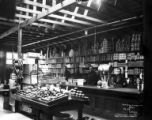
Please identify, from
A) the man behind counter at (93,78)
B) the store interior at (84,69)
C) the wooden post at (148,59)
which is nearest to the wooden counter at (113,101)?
the store interior at (84,69)

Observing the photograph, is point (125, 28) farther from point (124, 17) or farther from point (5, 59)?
point (5, 59)

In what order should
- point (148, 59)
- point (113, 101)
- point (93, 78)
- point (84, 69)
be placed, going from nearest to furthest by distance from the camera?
point (148, 59), point (113, 101), point (93, 78), point (84, 69)

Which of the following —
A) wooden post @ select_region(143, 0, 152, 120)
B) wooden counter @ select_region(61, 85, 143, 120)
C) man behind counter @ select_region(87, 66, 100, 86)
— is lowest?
wooden counter @ select_region(61, 85, 143, 120)

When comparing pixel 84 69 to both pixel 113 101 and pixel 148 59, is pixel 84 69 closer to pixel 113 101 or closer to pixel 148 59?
pixel 113 101

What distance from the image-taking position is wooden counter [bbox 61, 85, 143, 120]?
5660 mm

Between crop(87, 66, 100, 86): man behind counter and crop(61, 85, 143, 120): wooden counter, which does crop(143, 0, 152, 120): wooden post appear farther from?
crop(87, 66, 100, 86): man behind counter

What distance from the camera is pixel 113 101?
21.3 feet

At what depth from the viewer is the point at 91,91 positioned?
7270 millimetres

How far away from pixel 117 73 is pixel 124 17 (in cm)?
213

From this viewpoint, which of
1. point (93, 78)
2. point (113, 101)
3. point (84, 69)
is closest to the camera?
point (113, 101)

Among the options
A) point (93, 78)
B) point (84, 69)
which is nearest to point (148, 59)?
point (93, 78)

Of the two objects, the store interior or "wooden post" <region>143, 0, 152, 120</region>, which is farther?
the store interior

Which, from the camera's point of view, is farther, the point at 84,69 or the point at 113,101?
the point at 84,69

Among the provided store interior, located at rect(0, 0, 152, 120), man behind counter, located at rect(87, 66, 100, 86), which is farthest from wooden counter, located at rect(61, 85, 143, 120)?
man behind counter, located at rect(87, 66, 100, 86)
